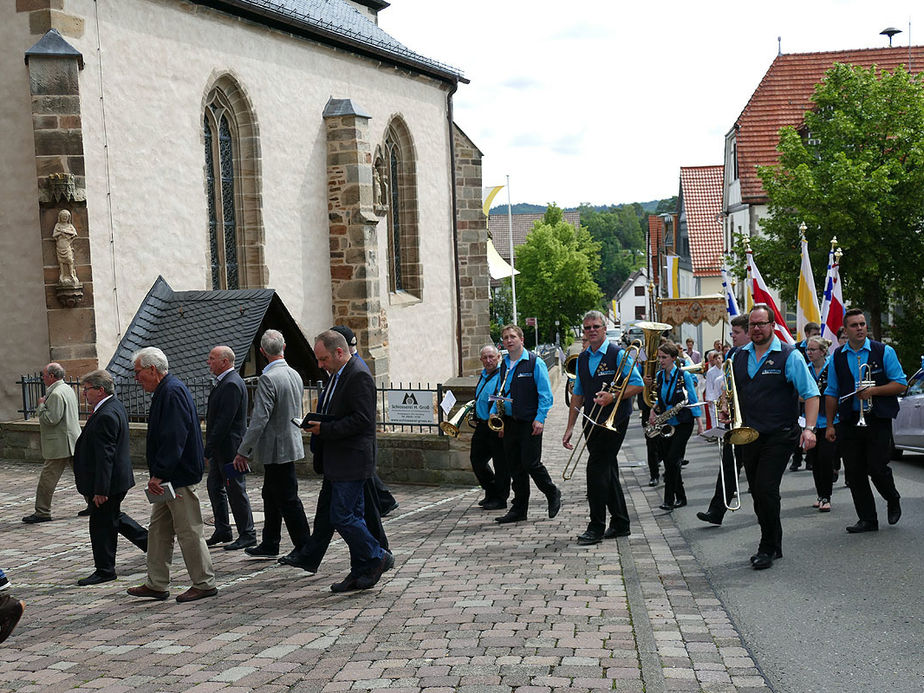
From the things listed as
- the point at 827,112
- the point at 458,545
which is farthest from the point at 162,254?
the point at 827,112

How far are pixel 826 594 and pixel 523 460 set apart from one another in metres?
3.52

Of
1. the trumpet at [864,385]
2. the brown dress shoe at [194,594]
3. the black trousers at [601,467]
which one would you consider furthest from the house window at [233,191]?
the trumpet at [864,385]

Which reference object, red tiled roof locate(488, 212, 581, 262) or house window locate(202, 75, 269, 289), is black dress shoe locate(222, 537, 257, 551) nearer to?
house window locate(202, 75, 269, 289)

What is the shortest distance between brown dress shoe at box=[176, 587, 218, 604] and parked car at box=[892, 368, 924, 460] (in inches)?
381

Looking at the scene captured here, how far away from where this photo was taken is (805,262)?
16859mm

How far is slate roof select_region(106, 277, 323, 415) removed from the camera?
14828mm

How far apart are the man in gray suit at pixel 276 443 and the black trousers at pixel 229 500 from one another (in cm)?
59

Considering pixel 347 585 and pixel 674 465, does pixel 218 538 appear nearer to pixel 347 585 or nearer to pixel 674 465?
pixel 347 585

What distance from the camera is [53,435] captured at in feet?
34.6

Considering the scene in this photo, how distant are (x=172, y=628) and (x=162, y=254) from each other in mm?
11440

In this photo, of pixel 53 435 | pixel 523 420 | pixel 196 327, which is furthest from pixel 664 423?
pixel 196 327

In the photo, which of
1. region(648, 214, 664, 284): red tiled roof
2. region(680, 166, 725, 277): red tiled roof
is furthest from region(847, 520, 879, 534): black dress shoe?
region(648, 214, 664, 284): red tiled roof

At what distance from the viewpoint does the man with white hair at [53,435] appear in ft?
34.0

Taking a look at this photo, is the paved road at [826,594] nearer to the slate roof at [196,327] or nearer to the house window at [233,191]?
the slate roof at [196,327]
